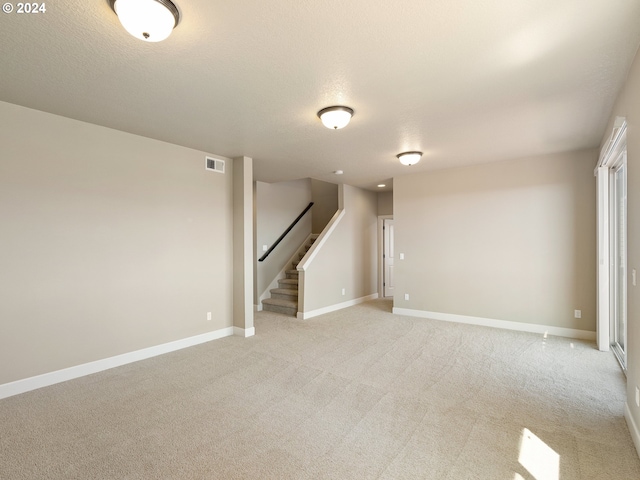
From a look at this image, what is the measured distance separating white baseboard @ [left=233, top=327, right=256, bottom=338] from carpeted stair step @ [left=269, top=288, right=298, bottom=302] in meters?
1.74

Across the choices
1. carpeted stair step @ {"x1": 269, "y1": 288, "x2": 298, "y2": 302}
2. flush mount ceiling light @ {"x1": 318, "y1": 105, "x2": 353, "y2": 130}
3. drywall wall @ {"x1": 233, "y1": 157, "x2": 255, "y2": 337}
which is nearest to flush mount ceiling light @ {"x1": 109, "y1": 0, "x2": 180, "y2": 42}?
flush mount ceiling light @ {"x1": 318, "y1": 105, "x2": 353, "y2": 130}

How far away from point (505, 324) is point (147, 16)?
Answer: 5648 mm

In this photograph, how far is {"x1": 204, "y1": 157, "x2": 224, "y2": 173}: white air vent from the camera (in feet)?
15.1

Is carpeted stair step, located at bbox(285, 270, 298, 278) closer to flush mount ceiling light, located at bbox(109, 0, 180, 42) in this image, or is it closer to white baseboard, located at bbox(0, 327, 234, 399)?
white baseboard, located at bbox(0, 327, 234, 399)

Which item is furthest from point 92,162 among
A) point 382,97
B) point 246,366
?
point 382,97

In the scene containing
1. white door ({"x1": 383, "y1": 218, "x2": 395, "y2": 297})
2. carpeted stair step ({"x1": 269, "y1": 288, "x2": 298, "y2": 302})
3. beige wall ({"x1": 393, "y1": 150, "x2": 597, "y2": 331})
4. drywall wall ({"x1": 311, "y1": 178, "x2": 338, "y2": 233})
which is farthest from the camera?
drywall wall ({"x1": 311, "y1": 178, "x2": 338, "y2": 233})

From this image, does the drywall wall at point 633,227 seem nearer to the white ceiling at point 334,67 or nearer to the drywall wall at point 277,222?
the white ceiling at point 334,67

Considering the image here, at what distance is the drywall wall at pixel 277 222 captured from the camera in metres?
6.84

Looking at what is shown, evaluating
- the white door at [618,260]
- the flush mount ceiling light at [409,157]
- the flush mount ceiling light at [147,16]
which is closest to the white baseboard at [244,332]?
the flush mount ceiling light at [409,157]

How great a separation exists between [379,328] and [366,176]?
2.76 metres

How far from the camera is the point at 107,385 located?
124 inches

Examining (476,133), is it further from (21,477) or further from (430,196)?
(21,477)

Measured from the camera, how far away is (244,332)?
4.74m

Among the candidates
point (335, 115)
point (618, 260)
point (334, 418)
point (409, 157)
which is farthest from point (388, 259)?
point (334, 418)
